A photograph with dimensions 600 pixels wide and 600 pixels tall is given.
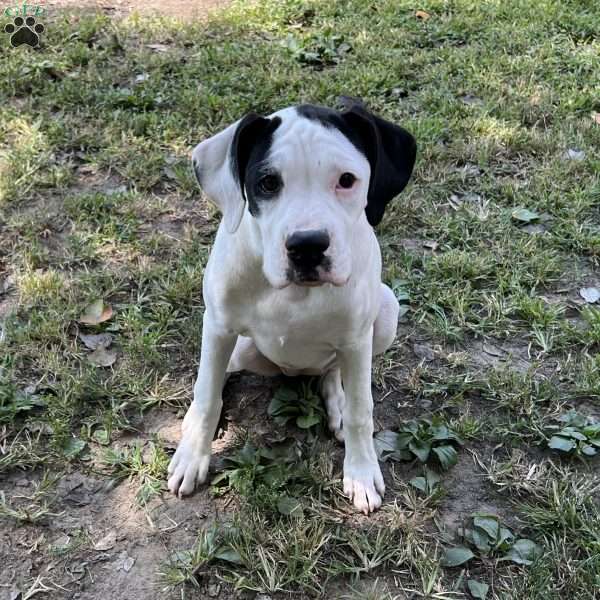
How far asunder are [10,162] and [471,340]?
10.3ft

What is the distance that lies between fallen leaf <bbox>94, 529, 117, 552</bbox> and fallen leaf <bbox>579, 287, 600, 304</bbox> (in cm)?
275

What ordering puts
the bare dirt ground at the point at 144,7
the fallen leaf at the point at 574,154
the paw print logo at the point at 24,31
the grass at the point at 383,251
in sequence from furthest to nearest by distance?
1. the bare dirt ground at the point at 144,7
2. the paw print logo at the point at 24,31
3. the fallen leaf at the point at 574,154
4. the grass at the point at 383,251

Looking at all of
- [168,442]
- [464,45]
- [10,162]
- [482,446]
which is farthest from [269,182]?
[464,45]

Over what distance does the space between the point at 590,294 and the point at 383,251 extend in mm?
1191

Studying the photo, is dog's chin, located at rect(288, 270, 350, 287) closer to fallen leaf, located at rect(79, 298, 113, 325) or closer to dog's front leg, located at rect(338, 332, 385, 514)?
dog's front leg, located at rect(338, 332, 385, 514)

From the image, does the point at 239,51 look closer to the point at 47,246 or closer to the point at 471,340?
the point at 47,246

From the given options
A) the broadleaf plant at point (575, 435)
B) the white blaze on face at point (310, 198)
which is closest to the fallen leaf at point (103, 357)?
the white blaze on face at point (310, 198)

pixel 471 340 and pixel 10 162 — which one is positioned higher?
pixel 10 162

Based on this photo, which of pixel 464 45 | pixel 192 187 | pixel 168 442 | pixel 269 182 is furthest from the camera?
pixel 464 45

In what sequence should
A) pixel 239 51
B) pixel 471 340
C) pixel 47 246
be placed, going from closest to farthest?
pixel 471 340 → pixel 47 246 → pixel 239 51

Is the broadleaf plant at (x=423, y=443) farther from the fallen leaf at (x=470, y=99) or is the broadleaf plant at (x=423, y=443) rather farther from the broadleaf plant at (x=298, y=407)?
the fallen leaf at (x=470, y=99)

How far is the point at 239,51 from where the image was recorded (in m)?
6.00

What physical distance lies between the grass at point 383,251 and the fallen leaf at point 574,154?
0.02 metres

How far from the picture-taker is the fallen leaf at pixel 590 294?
3864mm
